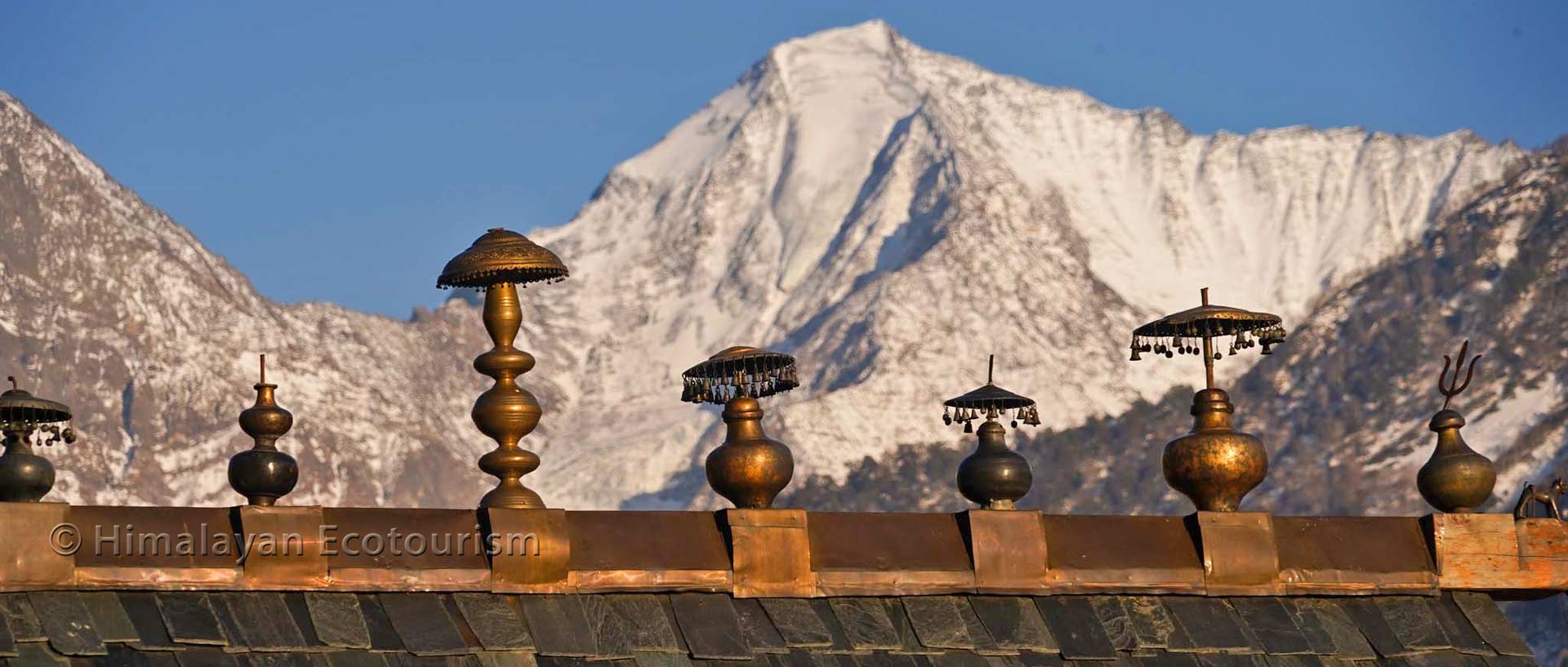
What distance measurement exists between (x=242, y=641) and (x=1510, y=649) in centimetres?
953

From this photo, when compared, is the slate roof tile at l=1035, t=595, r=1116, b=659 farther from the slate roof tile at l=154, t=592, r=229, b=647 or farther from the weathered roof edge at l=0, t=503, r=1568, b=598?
the slate roof tile at l=154, t=592, r=229, b=647

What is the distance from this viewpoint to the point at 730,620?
18312 millimetres

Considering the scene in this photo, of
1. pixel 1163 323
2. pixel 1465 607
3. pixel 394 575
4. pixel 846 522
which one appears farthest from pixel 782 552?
pixel 1465 607

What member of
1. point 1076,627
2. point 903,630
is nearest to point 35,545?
point 903,630

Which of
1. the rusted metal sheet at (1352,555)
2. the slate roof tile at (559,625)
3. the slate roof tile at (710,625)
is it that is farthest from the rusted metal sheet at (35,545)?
the rusted metal sheet at (1352,555)

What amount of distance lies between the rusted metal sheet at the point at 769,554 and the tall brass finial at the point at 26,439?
465 centimetres

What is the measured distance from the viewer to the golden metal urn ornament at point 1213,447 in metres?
20.0

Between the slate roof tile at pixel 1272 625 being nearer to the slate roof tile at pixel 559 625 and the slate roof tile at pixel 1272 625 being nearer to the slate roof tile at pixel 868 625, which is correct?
the slate roof tile at pixel 868 625

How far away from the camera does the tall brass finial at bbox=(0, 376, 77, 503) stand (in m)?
17.5

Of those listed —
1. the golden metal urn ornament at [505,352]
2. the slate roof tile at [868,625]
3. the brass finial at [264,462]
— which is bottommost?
the slate roof tile at [868,625]

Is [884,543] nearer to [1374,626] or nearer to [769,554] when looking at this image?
[769,554]

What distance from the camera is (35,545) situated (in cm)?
1656

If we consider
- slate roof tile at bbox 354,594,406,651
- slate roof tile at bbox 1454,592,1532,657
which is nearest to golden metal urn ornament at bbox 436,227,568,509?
slate roof tile at bbox 354,594,406,651

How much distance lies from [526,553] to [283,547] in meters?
1.65
